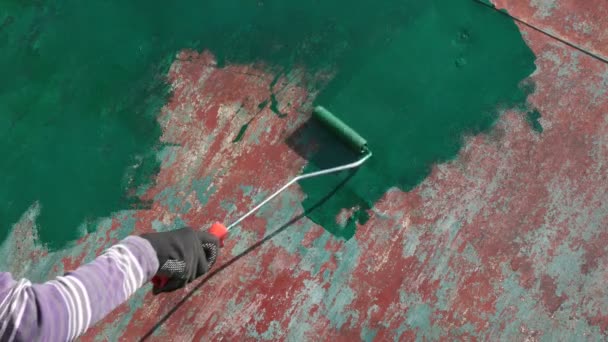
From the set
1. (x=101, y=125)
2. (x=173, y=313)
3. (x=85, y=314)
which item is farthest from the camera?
(x=101, y=125)

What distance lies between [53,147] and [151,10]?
0.72 meters

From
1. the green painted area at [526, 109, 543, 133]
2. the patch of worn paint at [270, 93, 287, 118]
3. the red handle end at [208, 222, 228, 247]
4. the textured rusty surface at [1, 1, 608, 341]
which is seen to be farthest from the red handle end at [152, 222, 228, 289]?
the green painted area at [526, 109, 543, 133]

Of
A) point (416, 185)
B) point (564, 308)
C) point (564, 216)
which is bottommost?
point (564, 308)

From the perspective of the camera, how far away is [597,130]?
84.1 inches

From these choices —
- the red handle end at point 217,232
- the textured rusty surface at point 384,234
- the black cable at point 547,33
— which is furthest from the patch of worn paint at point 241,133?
the black cable at point 547,33

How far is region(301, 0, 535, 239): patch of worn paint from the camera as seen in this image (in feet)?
6.87

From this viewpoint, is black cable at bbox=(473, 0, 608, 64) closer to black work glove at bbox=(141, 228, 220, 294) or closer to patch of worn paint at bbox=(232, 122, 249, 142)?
patch of worn paint at bbox=(232, 122, 249, 142)

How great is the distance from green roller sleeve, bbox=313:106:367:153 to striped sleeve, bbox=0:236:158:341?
0.88 meters

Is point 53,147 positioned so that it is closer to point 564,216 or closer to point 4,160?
point 4,160

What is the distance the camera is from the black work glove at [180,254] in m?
1.64

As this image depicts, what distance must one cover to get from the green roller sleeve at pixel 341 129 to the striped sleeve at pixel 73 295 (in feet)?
2.87

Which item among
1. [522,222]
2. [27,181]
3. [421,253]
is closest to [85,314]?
[27,181]

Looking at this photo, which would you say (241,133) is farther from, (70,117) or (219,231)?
(70,117)

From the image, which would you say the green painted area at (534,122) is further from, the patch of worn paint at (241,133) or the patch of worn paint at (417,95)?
the patch of worn paint at (241,133)
